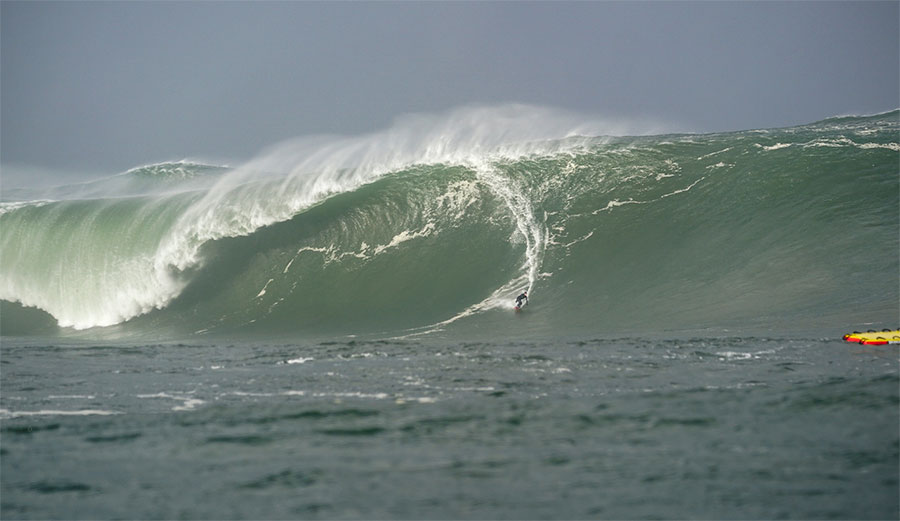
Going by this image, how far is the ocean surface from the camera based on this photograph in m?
5.36

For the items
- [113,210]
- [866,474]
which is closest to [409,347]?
[866,474]

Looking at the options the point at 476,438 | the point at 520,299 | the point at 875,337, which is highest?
the point at 520,299

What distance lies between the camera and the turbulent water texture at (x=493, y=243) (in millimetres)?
13961

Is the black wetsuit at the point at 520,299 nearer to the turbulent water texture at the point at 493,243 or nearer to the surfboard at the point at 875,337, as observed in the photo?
the turbulent water texture at the point at 493,243

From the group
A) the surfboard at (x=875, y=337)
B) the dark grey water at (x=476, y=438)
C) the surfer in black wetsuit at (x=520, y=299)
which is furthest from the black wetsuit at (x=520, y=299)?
the surfboard at (x=875, y=337)

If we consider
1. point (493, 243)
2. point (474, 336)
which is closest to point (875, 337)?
point (474, 336)

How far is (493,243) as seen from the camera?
16656mm

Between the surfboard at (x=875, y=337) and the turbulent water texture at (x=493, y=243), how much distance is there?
1572 millimetres

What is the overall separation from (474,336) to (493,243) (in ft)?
14.2

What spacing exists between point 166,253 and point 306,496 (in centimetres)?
1371

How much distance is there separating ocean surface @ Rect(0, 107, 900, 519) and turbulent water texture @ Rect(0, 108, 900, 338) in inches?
2.6

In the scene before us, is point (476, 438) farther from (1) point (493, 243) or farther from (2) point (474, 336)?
(1) point (493, 243)

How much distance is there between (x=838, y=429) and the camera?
6.03 m

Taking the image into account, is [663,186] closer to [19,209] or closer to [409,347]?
[409,347]
